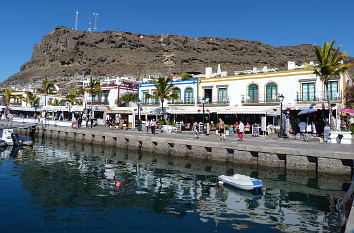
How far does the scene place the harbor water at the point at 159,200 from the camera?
7492mm

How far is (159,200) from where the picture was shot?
9766mm

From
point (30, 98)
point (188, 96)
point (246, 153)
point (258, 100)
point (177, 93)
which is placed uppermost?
point (30, 98)

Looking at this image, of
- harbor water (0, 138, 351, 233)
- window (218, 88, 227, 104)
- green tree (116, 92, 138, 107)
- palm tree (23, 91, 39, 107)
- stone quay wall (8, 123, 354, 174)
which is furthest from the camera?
palm tree (23, 91, 39, 107)

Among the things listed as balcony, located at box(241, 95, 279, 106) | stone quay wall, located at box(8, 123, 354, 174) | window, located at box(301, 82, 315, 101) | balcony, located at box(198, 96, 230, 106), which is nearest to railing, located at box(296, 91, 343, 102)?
window, located at box(301, 82, 315, 101)

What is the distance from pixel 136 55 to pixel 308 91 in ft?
363

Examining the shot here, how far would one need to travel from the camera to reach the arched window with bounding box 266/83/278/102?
28172 mm

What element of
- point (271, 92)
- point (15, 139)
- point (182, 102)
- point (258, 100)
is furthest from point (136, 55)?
point (15, 139)

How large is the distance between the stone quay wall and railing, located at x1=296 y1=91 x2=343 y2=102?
13503mm

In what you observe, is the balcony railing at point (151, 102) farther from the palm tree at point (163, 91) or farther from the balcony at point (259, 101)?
the balcony at point (259, 101)

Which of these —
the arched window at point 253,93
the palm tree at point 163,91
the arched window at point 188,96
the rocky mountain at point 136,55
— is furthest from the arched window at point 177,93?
the rocky mountain at point 136,55

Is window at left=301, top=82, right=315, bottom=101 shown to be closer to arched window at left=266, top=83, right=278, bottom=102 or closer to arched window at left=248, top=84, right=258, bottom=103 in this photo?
arched window at left=266, top=83, right=278, bottom=102

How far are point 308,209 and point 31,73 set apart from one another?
470 feet

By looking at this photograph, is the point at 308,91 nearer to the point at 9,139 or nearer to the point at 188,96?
the point at 188,96

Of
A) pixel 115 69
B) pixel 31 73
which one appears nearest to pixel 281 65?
pixel 115 69
